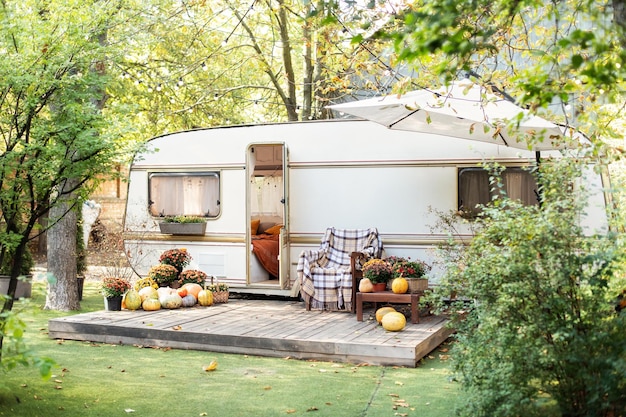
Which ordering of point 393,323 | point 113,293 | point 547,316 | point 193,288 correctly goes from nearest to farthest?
1. point 547,316
2. point 393,323
3. point 113,293
4. point 193,288

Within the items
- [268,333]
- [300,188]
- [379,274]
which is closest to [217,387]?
[268,333]

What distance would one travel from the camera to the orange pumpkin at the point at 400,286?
315 inches

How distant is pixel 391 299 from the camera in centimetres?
801

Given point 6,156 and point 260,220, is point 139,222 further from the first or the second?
point 6,156

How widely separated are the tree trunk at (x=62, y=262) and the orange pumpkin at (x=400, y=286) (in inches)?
184

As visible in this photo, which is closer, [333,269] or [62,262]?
[333,269]

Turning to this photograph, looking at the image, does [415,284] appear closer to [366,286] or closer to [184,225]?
[366,286]

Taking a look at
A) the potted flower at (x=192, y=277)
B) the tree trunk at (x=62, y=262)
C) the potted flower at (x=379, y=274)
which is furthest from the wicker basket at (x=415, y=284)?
the tree trunk at (x=62, y=262)

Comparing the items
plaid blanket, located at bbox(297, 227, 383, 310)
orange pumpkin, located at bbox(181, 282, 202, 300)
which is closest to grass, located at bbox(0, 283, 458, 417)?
plaid blanket, located at bbox(297, 227, 383, 310)

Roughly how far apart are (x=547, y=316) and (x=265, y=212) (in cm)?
814

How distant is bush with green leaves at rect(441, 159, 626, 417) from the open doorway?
6.26 meters

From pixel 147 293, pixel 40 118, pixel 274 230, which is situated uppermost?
pixel 40 118

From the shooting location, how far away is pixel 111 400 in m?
5.56

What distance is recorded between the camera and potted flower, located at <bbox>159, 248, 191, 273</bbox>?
9992mm
